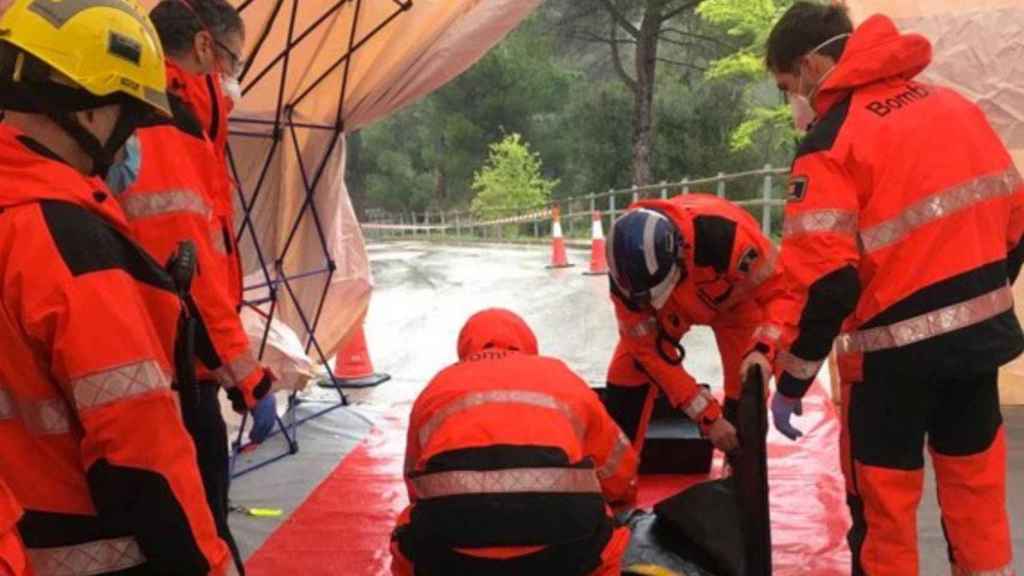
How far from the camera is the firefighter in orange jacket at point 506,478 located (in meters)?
1.92

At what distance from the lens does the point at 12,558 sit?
1186mm

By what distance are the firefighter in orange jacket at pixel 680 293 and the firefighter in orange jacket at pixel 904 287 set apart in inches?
24.3

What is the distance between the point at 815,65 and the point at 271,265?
10.7ft

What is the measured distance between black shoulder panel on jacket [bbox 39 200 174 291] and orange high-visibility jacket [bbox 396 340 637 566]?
81 centimetres

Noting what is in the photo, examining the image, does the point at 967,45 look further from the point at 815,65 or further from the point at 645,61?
the point at 645,61

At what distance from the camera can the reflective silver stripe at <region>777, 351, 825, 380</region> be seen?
7.29 ft

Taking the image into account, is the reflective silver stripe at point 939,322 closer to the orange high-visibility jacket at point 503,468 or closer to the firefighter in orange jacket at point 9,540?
the orange high-visibility jacket at point 503,468

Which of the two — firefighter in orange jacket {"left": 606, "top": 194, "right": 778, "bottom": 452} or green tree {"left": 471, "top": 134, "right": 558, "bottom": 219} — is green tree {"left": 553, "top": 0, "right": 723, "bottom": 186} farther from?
firefighter in orange jacket {"left": 606, "top": 194, "right": 778, "bottom": 452}

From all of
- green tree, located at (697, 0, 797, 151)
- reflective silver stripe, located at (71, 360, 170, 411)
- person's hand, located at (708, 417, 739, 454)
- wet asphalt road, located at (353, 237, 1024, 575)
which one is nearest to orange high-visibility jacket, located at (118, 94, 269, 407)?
reflective silver stripe, located at (71, 360, 170, 411)

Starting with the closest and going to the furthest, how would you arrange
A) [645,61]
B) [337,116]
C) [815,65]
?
[815,65]
[337,116]
[645,61]

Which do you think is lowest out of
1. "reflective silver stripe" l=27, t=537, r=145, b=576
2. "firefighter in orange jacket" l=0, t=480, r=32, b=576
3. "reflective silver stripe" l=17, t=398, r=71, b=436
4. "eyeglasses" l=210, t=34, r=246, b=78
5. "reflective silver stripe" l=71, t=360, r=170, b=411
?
"reflective silver stripe" l=27, t=537, r=145, b=576

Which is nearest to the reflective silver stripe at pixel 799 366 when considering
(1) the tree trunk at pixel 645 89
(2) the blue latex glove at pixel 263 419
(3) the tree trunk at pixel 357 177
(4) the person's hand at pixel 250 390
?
(4) the person's hand at pixel 250 390

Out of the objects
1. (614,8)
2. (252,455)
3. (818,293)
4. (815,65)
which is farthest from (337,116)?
(614,8)

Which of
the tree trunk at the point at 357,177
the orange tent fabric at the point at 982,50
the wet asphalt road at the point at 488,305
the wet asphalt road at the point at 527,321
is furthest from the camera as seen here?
the tree trunk at the point at 357,177
